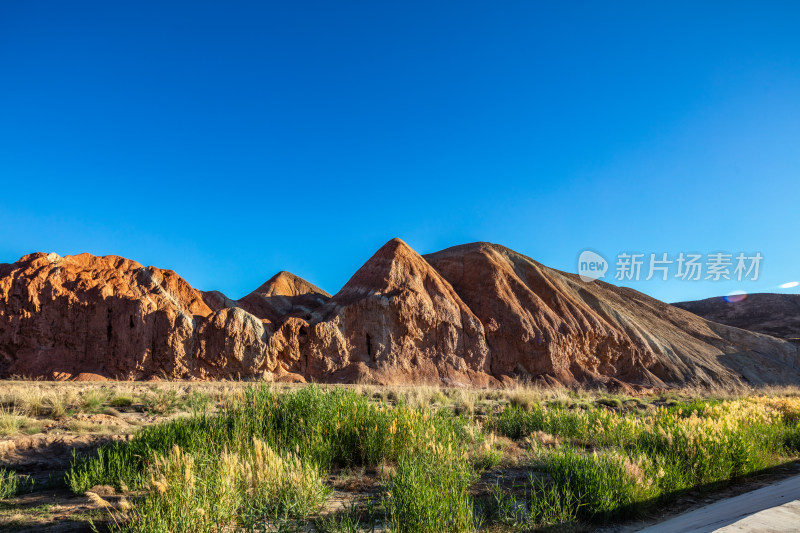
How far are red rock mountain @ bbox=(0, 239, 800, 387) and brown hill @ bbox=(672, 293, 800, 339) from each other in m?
30.5

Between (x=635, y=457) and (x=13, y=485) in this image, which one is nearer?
(x=13, y=485)

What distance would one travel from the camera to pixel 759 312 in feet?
264

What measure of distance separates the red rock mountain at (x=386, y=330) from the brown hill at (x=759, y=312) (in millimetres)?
30534

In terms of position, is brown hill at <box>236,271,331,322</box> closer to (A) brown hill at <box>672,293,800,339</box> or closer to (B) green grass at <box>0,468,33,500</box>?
(B) green grass at <box>0,468,33,500</box>

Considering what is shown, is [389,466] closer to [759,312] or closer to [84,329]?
[84,329]

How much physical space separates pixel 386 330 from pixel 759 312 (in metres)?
80.9

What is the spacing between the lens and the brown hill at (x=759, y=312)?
238 ft

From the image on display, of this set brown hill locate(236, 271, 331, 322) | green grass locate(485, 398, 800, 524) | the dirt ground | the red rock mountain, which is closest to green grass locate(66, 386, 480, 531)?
the dirt ground

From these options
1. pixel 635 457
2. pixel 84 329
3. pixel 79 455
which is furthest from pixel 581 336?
pixel 79 455

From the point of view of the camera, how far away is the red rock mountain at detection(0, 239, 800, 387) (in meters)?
28.4

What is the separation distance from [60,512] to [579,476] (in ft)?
19.0

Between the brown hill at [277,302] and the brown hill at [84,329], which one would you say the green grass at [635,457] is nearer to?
the brown hill at [84,329]

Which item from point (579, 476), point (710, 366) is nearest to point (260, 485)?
point (579, 476)

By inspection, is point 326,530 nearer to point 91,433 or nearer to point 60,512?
point 60,512
